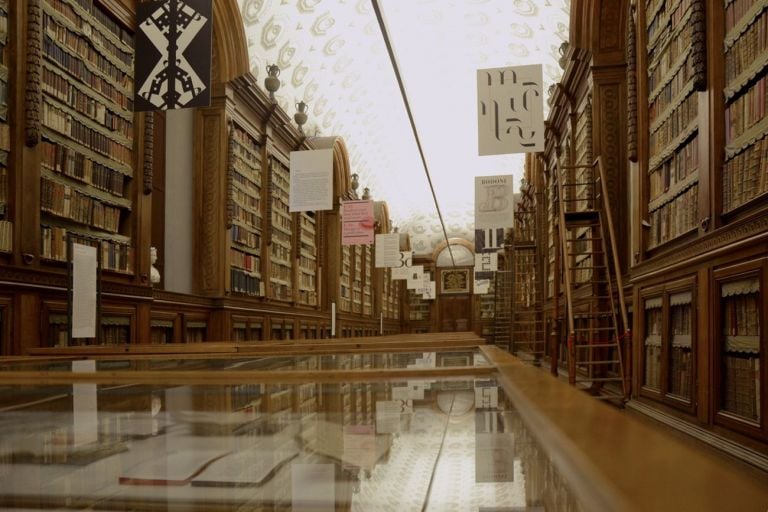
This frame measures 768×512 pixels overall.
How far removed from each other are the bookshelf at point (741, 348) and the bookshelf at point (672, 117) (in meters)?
0.90

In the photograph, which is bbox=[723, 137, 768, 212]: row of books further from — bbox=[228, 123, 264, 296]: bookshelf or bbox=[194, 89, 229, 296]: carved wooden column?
bbox=[228, 123, 264, 296]: bookshelf

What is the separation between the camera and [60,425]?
912mm

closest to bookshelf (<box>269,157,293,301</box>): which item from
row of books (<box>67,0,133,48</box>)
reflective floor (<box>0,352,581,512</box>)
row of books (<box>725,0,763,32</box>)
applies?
row of books (<box>67,0,133,48</box>)

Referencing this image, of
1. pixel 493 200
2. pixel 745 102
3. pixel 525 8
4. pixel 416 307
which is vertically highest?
pixel 525 8

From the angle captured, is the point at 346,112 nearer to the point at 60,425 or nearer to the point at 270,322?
the point at 270,322

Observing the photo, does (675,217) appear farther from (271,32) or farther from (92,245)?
(271,32)

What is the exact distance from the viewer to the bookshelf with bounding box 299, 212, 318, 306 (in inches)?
584

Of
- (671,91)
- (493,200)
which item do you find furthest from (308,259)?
(671,91)

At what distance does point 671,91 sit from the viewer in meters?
5.49

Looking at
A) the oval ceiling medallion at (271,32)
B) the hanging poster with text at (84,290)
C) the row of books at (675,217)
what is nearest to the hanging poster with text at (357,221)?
the oval ceiling medallion at (271,32)

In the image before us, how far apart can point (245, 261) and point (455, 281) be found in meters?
19.7

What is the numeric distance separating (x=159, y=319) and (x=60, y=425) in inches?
295

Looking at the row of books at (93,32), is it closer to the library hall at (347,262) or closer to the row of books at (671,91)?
the library hall at (347,262)

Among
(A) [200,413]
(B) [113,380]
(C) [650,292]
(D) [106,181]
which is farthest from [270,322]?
(A) [200,413]
